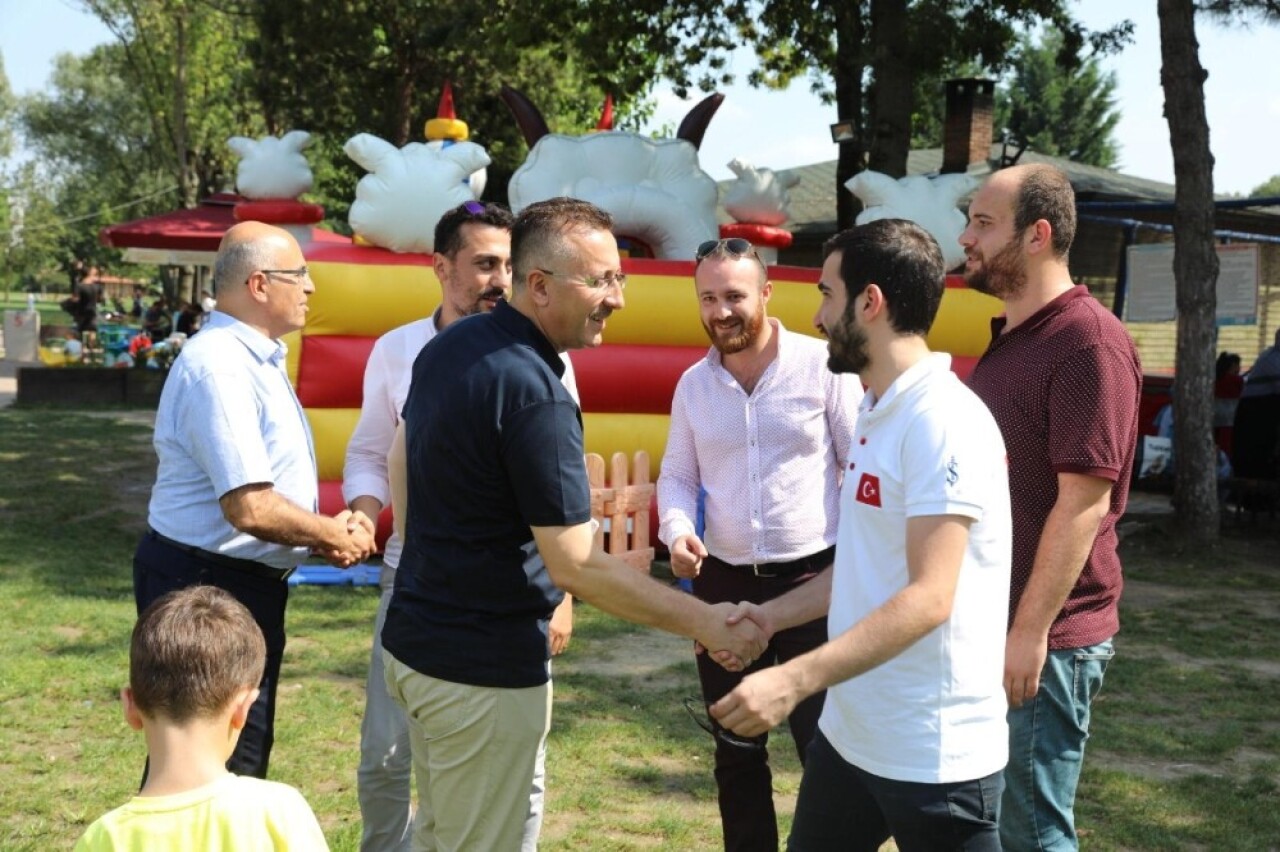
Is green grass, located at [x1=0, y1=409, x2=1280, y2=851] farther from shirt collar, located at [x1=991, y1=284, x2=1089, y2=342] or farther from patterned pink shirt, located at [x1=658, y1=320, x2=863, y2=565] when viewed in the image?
shirt collar, located at [x1=991, y1=284, x2=1089, y2=342]

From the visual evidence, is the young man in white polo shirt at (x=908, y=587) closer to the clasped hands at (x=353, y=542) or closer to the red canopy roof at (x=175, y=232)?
the clasped hands at (x=353, y=542)

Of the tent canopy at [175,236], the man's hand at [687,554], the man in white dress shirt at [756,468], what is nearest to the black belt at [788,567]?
the man in white dress shirt at [756,468]

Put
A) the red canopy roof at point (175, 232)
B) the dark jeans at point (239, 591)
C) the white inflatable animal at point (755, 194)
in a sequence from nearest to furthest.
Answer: the dark jeans at point (239, 591), the white inflatable animal at point (755, 194), the red canopy roof at point (175, 232)

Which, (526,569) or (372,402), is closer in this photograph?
(526,569)

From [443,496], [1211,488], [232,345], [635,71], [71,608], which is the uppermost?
[635,71]

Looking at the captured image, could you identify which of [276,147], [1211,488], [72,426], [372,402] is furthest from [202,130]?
[372,402]

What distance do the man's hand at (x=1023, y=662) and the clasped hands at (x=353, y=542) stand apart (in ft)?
5.89

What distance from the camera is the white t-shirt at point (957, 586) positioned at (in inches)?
94.7

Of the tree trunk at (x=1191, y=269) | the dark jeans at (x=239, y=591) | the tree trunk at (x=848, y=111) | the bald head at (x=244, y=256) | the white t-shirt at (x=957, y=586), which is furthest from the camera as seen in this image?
the tree trunk at (x=848, y=111)

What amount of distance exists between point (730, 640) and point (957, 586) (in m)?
0.91

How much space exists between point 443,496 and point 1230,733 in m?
4.74

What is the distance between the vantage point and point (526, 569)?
2.74 m

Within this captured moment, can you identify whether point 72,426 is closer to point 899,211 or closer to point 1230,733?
point 899,211

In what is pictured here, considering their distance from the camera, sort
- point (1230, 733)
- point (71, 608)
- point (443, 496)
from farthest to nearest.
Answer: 1. point (71, 608)
2. point (1230, 733)
3. point (443, 496)
